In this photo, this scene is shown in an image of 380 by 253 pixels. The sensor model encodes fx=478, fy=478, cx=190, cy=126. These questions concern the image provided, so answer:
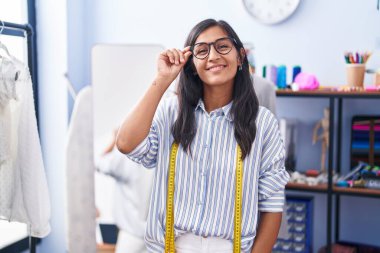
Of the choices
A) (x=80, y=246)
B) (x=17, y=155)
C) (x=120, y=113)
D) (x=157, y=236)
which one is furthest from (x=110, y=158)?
(x=157, y=236)

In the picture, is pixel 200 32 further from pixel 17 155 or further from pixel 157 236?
pixel 17 155

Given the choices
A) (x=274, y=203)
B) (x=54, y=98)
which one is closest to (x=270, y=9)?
(x=54, y=98)

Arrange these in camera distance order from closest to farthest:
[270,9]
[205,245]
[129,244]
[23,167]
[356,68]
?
[205,245] < [23,167] < [129,244] < [356,68] < [270,9]

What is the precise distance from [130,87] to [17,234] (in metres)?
1.28

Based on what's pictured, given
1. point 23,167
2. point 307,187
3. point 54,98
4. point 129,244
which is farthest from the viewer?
point 54,98

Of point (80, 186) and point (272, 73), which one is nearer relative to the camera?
point (80, 186)

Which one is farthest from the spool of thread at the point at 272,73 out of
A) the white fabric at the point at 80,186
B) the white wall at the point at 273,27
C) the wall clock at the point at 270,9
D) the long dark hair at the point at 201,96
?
the long dark hair at the point at 201,96

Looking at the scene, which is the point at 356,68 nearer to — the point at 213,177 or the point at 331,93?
the point at 331,93

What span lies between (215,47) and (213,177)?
0.37 metres

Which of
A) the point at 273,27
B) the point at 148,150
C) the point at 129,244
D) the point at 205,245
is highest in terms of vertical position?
the point at 273,27

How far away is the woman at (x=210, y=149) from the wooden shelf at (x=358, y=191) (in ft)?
4.19

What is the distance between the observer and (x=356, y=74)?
257 centimetres

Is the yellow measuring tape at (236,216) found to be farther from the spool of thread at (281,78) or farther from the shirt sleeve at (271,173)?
the spool of thread at (281,78)

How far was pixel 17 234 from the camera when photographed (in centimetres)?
302
